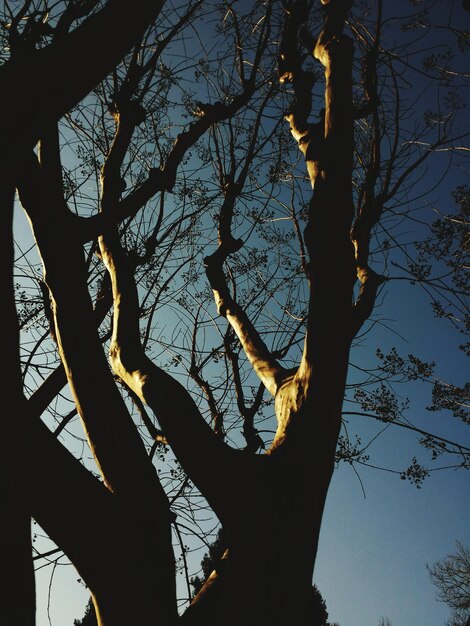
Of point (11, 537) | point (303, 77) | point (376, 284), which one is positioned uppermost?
point (303, 77)

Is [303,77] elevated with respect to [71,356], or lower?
elevated

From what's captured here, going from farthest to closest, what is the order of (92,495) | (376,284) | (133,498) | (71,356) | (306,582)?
(376,284) < (71,356) < (133,498) < (306,582) < (92,495)

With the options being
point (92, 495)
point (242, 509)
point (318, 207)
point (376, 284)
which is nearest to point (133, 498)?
point (92, 495)

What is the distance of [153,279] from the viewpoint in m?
4.62

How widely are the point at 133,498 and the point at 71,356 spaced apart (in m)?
0.74

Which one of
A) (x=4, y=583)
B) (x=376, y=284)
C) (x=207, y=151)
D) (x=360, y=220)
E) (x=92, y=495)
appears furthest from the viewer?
(x=207, y=151)

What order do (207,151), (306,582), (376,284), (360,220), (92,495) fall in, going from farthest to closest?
(207,151)
(360,220)
(376,284)
(306,582)
(92,495)

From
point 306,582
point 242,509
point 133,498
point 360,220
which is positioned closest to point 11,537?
point 133,498

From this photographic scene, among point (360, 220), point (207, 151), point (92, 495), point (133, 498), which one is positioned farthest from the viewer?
point (207, 151)

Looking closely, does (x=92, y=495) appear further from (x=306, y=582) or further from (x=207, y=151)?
(x=207, y=151)

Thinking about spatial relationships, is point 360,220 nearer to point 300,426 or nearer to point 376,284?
point 376,284

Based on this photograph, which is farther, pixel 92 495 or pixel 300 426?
pixel 300 426

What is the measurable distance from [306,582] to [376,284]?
2.06 metres

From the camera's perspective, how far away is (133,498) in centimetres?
190
